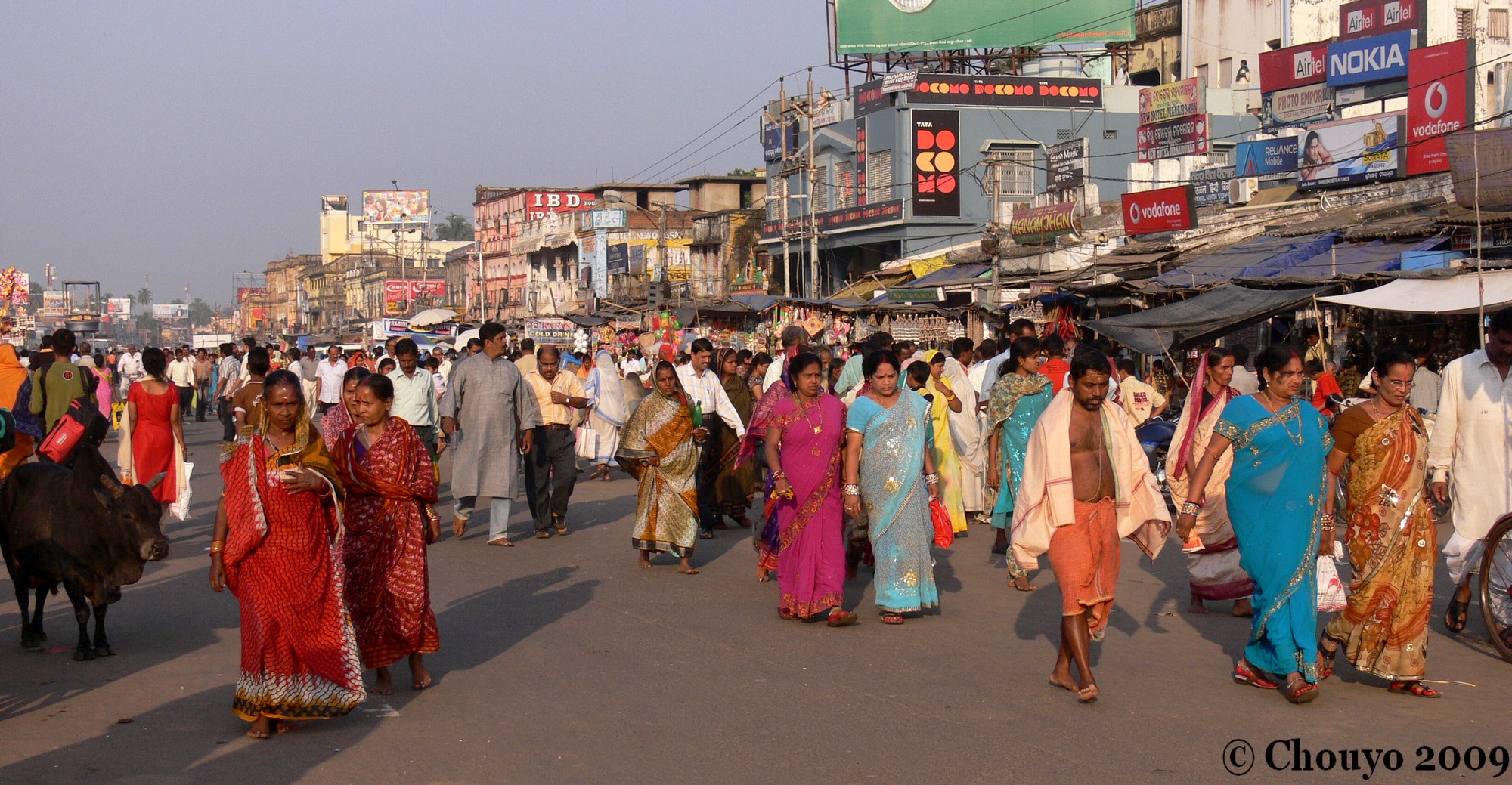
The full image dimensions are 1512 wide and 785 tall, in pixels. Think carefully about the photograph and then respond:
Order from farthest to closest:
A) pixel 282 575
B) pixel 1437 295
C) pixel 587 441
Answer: pixel 587 441, pixel 1437 295, pixel 282 575

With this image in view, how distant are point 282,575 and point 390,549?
871 millimetres

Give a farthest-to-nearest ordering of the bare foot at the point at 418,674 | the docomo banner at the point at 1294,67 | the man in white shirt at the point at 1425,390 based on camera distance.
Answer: the docomo banner at the point at 1294,67, the man in white shirt at the point at 1425,390, the bare foot at the point at 418,674

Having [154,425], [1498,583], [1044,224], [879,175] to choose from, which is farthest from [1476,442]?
[879,175]

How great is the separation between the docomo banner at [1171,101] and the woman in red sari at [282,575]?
33858mm

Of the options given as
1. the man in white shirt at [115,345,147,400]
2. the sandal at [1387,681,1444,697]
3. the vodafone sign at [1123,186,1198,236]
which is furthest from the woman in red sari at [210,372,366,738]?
the man in white shirt at [115,345,147,400]

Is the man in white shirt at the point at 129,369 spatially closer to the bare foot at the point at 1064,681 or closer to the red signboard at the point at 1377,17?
the bare foot at the point at 1064,681

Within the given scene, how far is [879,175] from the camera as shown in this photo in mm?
40594

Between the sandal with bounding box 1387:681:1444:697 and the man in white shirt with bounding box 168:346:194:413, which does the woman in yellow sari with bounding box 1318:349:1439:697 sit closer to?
the sandal with bounding box 1387:681:1444:697

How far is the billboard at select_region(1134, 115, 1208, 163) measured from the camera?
3409 centimetres

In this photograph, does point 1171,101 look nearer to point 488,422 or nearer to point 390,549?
point 488,422

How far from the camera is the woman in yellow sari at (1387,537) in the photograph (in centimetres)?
600

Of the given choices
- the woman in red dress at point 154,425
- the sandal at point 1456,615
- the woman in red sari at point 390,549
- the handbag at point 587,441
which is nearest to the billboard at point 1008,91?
the handbag at point 587,441

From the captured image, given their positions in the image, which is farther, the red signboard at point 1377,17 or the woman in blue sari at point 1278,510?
the red signboard at point 1377,17

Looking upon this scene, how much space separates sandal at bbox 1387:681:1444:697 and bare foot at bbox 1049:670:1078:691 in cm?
145
